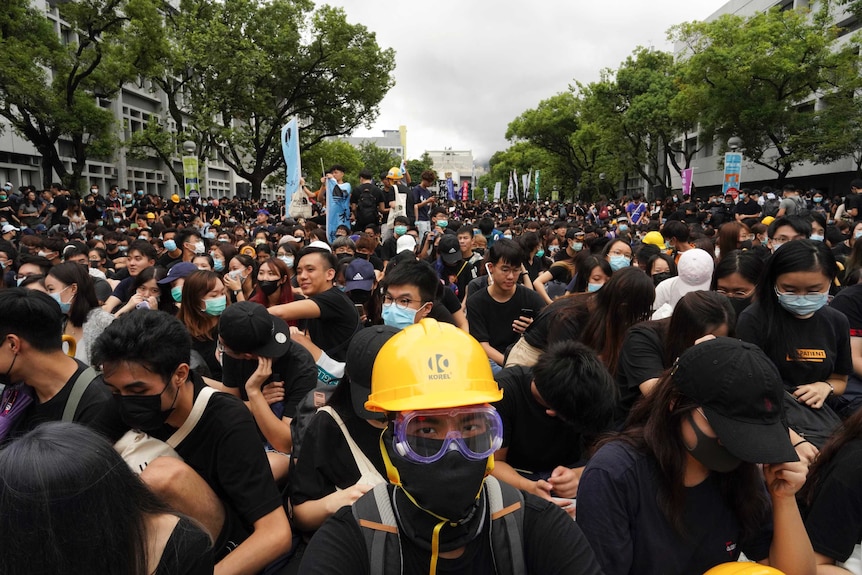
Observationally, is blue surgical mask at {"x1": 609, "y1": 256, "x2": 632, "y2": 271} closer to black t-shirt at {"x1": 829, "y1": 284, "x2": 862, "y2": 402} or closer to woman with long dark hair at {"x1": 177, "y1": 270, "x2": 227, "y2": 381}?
black t-shirt at {"x1": 829, "y1": 284, "x2": 862, "y2": 402}

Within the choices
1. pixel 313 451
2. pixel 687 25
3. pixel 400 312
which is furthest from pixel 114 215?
pixel 687 25

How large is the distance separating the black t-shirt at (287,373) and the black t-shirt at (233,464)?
1099 millimetres

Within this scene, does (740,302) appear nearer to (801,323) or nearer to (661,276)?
(801,323)

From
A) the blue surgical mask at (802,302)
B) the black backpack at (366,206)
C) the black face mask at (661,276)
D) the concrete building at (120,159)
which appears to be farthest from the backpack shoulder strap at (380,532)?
the concrete building at (120,159)

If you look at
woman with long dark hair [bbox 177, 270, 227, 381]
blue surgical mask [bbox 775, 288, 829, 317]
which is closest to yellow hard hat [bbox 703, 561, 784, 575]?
blue surgical mask [bbox 775, 288, 829, 317]

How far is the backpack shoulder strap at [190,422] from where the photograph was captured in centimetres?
230

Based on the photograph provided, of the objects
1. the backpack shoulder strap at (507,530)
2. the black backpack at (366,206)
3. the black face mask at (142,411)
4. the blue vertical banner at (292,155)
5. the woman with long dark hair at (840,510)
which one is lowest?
the woman with long dark hair at (840,510)

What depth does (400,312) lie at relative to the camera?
4.24 meters

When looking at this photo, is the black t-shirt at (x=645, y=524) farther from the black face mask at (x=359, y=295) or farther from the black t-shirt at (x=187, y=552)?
the black face mask at (x=359, y=295)

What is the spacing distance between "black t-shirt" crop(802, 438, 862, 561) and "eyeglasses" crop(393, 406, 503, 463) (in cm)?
141

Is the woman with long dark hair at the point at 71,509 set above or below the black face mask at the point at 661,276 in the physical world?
below

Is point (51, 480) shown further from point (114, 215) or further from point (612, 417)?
point (114, 215)

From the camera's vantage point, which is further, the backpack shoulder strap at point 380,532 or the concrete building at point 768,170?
the concrete building at point 768,170

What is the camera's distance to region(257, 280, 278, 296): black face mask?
5.61 m
